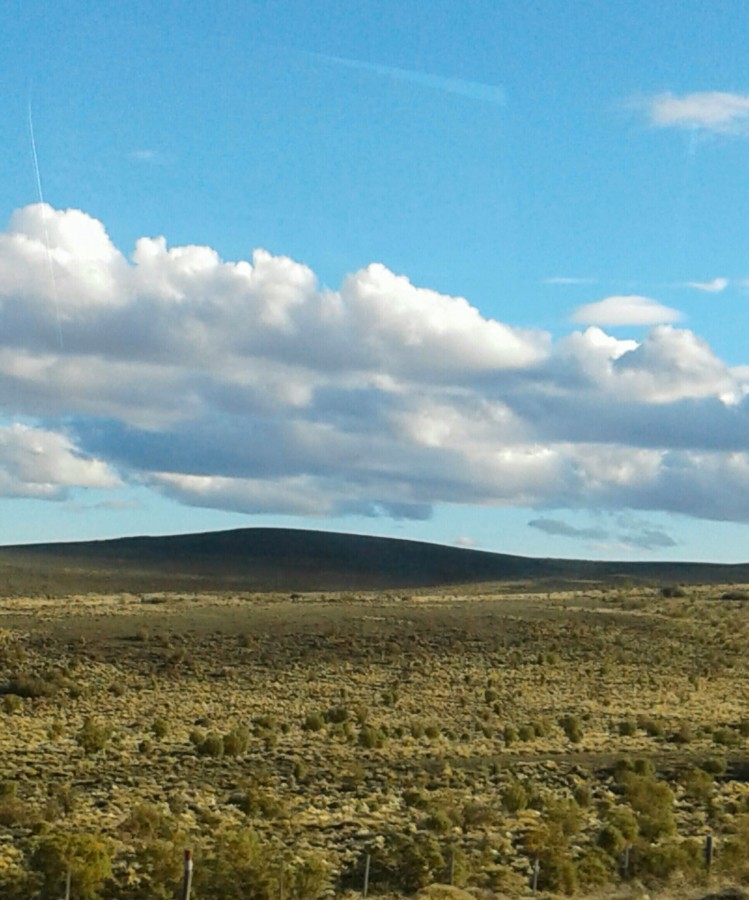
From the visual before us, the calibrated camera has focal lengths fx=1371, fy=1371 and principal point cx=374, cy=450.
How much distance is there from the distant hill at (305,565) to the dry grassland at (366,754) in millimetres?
59134

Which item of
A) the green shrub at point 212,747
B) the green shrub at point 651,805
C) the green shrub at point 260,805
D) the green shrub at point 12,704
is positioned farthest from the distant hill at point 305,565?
the green shrub at point 260,805

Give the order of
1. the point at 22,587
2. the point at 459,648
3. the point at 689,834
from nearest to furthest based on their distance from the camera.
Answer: the point at 689,834, the point at 459,648, the point at 22,587

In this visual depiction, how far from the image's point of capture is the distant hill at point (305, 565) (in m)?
133

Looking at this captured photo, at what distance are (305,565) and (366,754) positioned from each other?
11618 centimetres

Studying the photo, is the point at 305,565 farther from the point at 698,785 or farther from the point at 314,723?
→ the point at 698,785

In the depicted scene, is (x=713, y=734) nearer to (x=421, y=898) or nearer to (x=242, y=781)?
(x=242, y=781)

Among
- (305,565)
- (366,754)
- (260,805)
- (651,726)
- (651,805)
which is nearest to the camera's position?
(260,805)

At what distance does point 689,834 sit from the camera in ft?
88.1

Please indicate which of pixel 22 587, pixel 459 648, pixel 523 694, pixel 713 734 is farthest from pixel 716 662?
pixel 22 587

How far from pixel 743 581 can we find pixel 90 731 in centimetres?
11363

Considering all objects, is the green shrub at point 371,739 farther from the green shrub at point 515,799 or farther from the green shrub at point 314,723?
the green shrub at point 515,799

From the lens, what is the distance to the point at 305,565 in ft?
494

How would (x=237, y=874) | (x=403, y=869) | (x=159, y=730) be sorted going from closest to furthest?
(x=237, y=874), (x=403, y=869), (x=159, y=730)

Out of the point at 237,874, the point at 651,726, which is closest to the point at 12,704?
the point at 651,726
